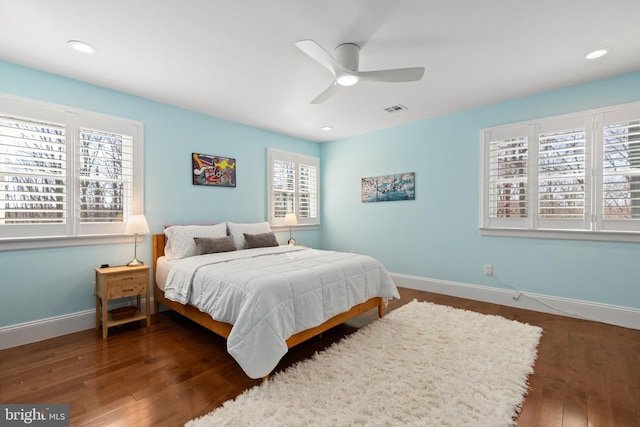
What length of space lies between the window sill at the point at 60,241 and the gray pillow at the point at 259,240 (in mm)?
1277

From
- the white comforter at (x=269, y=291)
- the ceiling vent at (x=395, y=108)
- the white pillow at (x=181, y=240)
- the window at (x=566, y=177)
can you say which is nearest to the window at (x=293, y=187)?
the white pillow at (x=181, y=240)

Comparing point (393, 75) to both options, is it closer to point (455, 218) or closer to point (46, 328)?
point (455, 218)

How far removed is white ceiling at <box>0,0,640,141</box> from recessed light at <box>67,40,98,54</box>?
0.20 feet

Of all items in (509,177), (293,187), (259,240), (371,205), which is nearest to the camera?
(509,177)

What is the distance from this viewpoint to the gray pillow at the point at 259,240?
12.9 ft

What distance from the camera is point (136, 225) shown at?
312 centimetres

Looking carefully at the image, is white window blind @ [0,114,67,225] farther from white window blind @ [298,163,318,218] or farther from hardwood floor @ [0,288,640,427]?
white window blind @ [298,163,318,218]

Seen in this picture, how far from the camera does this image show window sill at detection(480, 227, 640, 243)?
3.01m

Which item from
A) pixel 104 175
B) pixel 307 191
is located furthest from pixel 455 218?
pixel 104 175

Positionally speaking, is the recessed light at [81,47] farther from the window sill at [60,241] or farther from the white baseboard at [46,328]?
the white baseboard at [46,328]

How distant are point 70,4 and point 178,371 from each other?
2707 millimetres

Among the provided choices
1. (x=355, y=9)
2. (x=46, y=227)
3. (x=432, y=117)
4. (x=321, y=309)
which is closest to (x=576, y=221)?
(x=432, y=117)

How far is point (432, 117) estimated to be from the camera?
4.32 m

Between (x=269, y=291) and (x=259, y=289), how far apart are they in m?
0.07
